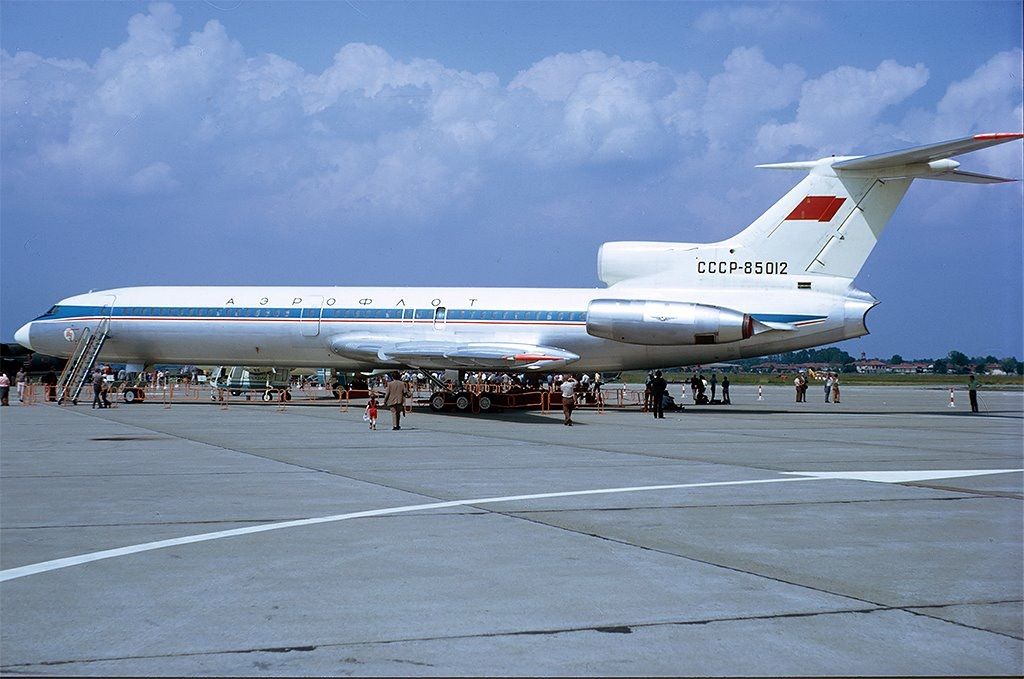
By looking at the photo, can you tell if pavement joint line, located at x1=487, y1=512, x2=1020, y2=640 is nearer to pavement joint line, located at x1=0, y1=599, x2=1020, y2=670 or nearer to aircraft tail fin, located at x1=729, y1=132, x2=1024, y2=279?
pavement joint line, located at x1=0, y1=599, x2=1020, y2=670

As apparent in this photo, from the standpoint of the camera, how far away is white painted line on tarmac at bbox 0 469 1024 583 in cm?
782

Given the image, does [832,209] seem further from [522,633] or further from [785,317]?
[522,633]

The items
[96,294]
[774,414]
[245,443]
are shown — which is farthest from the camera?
[96,294]

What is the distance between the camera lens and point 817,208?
28141 mm

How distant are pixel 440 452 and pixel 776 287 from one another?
14639 mm

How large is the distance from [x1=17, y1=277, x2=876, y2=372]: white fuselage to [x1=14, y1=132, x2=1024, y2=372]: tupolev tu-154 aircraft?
0.05 metres

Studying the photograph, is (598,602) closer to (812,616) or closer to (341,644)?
(812,616)

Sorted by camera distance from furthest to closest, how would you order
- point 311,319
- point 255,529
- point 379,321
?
1. point 311,319
2. point 379,321
3. point 255,529

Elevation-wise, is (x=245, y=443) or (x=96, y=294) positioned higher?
(x=96, y=294)

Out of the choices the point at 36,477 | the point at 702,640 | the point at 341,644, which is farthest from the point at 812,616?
the point at 36,477

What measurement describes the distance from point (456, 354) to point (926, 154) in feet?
45.8

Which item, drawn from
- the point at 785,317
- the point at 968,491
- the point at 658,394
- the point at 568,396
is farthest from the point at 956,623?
the point at 658,394

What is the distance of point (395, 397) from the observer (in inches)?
Answer: 896

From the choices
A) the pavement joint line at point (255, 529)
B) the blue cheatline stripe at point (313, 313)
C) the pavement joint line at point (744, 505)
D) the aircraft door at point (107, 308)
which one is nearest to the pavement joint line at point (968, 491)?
the pavement joint line at point (744, 505)
